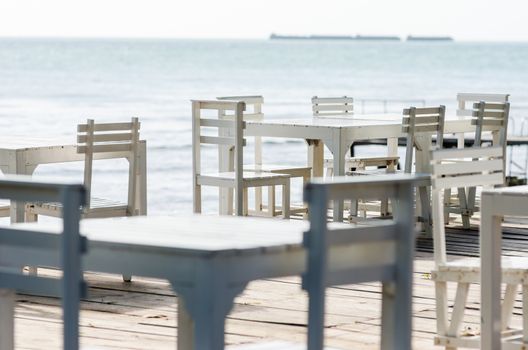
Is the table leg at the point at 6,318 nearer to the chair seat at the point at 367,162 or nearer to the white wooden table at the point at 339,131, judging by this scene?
the white wooden table at the point at 339,131

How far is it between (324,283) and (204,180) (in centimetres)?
466

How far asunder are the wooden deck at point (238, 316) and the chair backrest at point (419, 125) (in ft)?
4.25

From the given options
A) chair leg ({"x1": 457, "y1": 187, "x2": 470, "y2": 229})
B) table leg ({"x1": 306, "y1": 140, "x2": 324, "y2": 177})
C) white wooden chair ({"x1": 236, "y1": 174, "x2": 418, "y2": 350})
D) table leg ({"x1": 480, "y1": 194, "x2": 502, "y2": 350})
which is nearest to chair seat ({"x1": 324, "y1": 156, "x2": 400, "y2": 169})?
table leg ({"x1": 306, "y1": 140, "x2": 324, "y2": 177})

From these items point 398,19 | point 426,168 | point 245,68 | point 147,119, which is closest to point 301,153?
point 147,119

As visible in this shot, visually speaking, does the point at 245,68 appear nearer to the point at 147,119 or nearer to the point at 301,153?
the point at 147,119

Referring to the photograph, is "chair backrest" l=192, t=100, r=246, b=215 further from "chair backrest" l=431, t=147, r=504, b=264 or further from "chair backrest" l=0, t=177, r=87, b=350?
"chair backrest" l=0, t=177, r=87, b=350

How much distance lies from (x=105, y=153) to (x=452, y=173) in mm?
2422

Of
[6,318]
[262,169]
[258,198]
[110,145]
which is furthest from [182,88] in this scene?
[6,318]

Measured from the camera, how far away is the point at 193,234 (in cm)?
335

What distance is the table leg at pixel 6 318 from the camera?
3604mm

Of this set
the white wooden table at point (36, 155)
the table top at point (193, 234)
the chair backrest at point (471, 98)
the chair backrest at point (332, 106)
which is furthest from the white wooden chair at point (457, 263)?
the chair backrest at point (332, 106)

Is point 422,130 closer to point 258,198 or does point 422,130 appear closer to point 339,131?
point 339,131

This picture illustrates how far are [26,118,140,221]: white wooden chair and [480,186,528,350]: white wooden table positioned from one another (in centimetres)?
246

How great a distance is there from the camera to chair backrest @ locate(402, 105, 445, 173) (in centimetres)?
769
